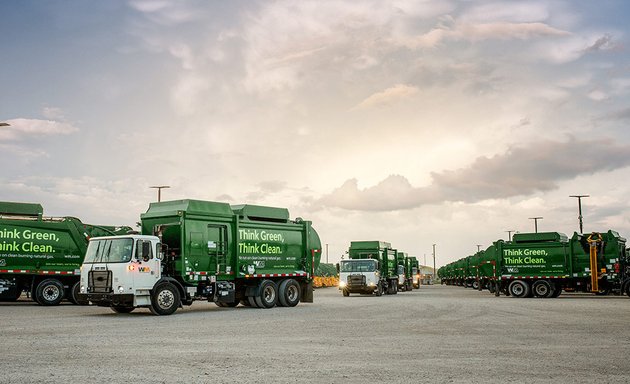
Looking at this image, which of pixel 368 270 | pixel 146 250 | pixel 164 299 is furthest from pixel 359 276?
pixel 146 250

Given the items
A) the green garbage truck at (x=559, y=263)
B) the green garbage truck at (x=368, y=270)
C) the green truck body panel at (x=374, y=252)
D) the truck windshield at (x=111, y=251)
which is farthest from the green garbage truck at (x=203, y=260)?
the green truck body panel at (x=374, y=252)

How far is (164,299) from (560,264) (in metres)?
23.5

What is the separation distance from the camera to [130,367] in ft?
34.3

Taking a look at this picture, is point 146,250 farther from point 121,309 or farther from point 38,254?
point 38,254

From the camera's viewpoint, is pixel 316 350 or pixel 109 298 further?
pixel 109 298

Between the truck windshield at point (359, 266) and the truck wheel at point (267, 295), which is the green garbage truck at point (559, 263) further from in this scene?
the truck wheel at point (267, 295)

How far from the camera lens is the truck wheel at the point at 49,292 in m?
28.5

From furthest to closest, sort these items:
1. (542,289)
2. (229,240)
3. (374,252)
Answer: (374,252) < (542,289) < (229,240)

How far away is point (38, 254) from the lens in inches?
1131

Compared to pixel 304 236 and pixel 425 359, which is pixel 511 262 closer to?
pixel 304 236

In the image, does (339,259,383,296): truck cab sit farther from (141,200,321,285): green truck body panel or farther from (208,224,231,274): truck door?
(208,224,231,274): truck door

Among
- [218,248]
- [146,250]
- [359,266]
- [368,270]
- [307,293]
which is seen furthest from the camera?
[359,266]

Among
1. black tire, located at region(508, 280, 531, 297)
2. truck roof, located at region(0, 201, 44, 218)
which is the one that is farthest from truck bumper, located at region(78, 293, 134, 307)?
black tire, located at region(508, 280, 531, 297)

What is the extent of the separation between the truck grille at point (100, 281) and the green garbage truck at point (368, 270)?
21.7 m
